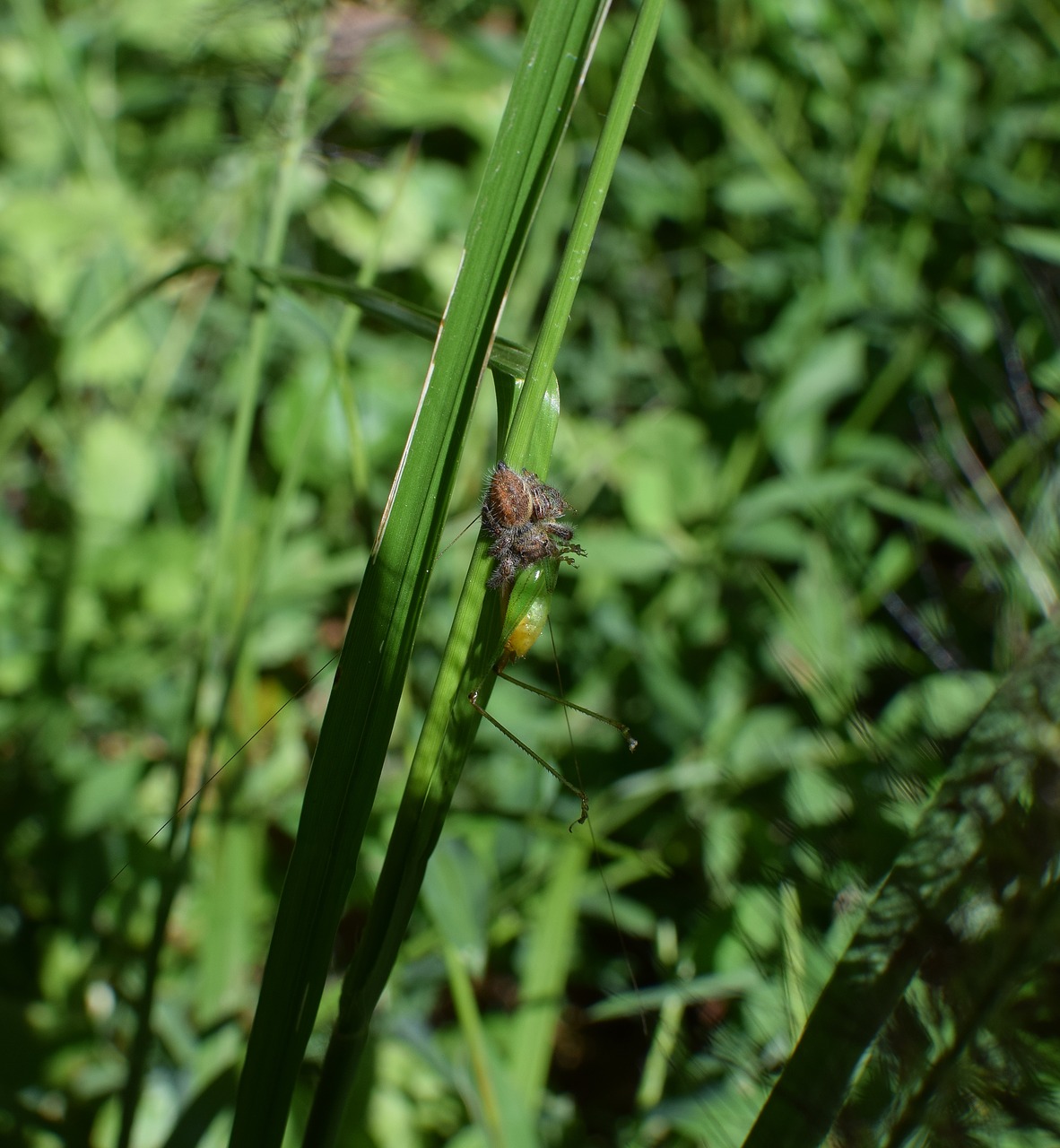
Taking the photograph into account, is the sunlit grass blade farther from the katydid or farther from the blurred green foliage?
the blurred green foliage

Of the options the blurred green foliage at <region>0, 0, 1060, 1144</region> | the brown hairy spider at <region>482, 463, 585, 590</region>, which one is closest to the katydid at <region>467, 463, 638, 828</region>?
the brown hairy spider at <region>482, 463, 585, 590</region>

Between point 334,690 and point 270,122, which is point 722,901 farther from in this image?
point 270,122

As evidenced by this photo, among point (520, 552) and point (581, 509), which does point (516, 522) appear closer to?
point (520, 552)

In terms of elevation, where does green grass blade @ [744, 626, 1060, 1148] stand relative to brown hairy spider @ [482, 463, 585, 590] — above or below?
below

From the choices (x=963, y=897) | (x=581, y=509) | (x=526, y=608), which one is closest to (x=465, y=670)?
(x=526, y=608)

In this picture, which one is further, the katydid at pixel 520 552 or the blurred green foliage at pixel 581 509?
the blurred green foliage at pixel 581 509

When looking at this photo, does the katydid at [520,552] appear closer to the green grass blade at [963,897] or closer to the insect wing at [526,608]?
the insect wing at [526,608]

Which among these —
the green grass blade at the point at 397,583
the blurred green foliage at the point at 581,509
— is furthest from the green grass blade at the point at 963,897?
the green grass blade at the point at 397,583
